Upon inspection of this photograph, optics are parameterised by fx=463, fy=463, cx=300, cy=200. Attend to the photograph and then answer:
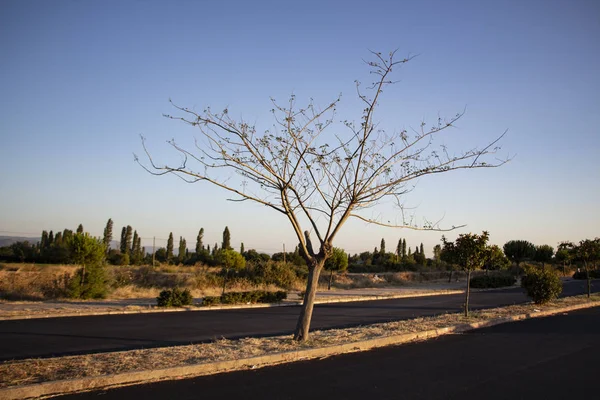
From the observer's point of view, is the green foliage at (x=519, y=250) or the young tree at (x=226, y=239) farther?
Answer: the young tree at (x=226, y=239)

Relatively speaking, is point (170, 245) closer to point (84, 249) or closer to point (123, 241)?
point (123, 241)

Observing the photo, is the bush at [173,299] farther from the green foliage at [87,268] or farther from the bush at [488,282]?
the bush at [488,282]

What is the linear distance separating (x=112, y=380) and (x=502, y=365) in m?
6.85

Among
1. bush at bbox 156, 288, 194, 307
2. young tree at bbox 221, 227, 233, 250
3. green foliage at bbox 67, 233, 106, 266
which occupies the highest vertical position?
young tree at bbox 221, 227, 233, 250

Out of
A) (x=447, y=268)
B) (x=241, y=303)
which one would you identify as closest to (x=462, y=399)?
(x=241, y=303)

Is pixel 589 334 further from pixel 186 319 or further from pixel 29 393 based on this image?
pixel 29 393

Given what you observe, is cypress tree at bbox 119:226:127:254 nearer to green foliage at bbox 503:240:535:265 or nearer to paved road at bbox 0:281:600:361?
green foliage at bbox 503:240:535:265

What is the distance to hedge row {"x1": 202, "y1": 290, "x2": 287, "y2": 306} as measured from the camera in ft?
68.2

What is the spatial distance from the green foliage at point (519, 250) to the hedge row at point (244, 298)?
140 feet

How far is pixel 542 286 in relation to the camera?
19.8 m

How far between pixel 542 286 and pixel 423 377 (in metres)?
14.7

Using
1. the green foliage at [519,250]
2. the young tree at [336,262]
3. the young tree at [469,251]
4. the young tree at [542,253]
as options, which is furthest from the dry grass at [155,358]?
the young tree at [542,253]

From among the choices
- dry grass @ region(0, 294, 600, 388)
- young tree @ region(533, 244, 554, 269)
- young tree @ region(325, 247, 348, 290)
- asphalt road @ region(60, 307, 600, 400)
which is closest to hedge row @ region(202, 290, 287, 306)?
dry grass @ region(0, 294, 600, 388)

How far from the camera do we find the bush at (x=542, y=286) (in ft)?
65.0
